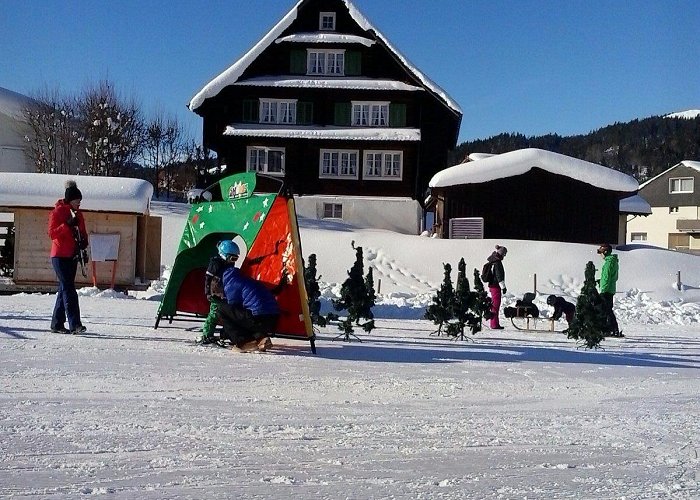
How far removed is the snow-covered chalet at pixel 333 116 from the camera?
129 ft

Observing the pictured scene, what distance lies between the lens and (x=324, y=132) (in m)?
39.1

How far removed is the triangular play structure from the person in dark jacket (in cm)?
39

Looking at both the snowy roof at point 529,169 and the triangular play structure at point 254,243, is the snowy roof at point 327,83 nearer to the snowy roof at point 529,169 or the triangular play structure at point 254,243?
the snowy roof at point 529,169

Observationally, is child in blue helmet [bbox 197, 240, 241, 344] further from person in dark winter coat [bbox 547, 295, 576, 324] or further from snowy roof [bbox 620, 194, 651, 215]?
snowy roof [bbox 620, 194, 651, 215]

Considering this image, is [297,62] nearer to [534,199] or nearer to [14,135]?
[534,199]

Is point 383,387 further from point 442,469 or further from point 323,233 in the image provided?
point 323,233

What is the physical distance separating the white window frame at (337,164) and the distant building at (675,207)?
1825 inches

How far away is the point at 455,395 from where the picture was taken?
283 inches

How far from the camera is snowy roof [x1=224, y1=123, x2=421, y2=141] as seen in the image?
126 ft

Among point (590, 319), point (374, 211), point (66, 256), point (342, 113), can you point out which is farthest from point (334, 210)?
point (66, 256)

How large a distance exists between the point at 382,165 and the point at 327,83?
16.9 ft

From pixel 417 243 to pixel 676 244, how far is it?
5610 centimetres

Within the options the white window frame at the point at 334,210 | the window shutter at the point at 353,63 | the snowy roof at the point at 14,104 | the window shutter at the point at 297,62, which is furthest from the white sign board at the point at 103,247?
the snowy roof at the point at 14,104

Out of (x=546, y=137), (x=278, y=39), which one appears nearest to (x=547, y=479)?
(x=278, y=39)
